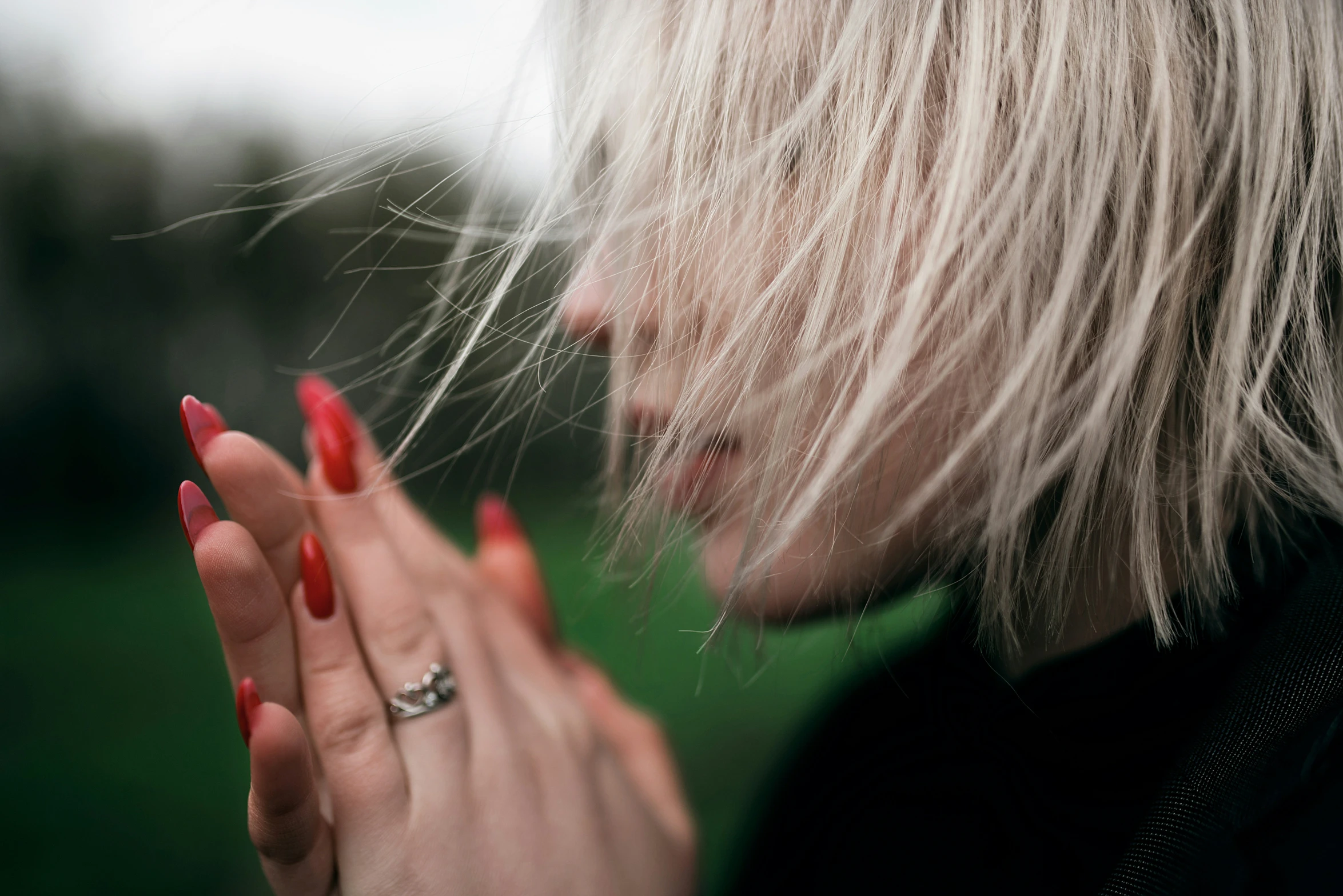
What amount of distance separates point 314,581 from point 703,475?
28 cm

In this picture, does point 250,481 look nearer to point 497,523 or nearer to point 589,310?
point 589,310

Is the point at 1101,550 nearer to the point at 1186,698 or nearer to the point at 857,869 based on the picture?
the point at 1186,698

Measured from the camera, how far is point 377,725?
411mm

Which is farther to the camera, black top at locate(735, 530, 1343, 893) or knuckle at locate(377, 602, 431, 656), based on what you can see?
knuckle at locate(377, 602, 431, 656)

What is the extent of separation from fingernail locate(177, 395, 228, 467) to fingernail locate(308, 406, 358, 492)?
0.29ft

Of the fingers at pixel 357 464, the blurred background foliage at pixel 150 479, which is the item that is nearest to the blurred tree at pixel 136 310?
the blurred background foliage at pixel 150 479

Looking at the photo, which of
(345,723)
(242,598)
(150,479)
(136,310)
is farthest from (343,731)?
(150,479)

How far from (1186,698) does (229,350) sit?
2094 millimetres

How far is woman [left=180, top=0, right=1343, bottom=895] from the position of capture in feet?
1.09

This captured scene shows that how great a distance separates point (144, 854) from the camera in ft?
4.38

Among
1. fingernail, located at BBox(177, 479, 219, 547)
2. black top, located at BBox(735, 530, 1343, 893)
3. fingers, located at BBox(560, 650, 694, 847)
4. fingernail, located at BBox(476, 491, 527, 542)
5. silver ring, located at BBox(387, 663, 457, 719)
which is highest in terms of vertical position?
fingernail, located at BBox(177, 479, 219, 547)

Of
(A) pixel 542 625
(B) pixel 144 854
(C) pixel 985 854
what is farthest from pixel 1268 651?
(B) pixel 144 854

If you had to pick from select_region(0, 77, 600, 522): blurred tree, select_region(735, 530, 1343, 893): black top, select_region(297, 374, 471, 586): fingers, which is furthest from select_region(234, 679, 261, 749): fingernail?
select_region(0, 77, 600, 522): blurred tree

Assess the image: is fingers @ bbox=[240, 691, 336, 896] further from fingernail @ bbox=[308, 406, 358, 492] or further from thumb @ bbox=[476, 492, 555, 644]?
thumb @ bbox=[476, 492, 555, 644]
